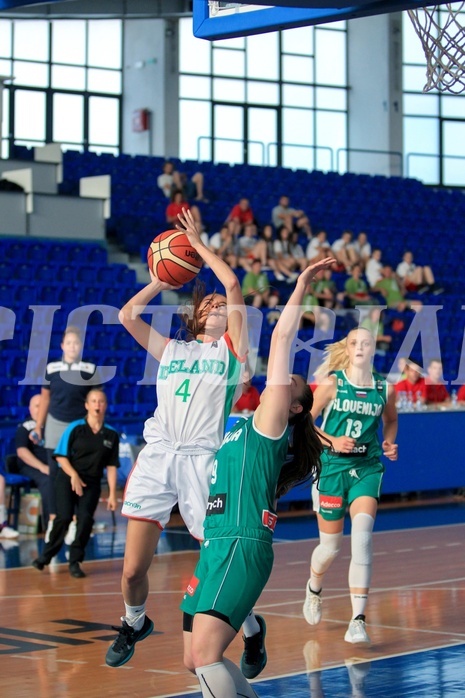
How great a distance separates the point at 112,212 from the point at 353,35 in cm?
1193

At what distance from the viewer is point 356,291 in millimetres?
19375

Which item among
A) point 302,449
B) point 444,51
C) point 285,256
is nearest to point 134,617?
point 302,449

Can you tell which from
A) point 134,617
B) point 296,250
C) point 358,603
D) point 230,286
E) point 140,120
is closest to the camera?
point 230,286

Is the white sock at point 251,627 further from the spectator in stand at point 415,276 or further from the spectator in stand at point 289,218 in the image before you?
the spectator in stand at point 415,276

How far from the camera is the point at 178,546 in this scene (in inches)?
450

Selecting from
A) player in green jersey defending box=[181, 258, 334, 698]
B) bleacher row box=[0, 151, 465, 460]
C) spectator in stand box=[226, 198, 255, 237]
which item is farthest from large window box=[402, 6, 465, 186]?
player in green jersey defending box=[181, 258, 334, 698]

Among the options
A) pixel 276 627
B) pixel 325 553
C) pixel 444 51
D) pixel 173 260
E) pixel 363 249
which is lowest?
pixel 276 627

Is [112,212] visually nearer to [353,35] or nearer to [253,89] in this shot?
[253,89]

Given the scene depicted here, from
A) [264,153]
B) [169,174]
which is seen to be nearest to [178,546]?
[169,174]

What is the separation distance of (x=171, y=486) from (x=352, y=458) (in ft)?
6.90

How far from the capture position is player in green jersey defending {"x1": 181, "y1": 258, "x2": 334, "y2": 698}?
14.1 ft

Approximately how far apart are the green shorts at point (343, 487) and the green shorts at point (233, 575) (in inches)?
122

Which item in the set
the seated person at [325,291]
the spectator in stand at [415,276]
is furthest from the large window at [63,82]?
the seated person at [325,291]

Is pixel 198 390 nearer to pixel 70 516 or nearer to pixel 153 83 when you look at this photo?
pixel 70 516
